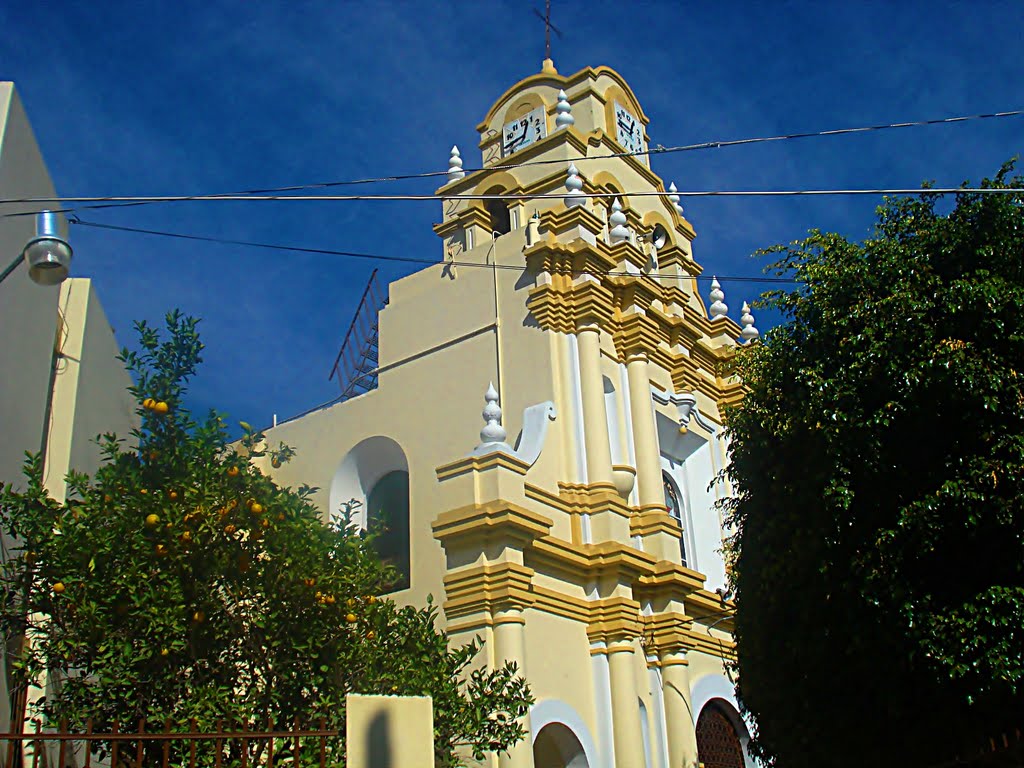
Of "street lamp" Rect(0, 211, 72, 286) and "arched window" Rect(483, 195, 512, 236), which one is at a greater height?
"arched window" Rect(483, 195, 512, 236)

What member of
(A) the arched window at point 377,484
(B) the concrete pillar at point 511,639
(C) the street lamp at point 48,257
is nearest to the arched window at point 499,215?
(A) the arched window at point 377,484

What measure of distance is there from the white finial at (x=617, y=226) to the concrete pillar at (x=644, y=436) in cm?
233

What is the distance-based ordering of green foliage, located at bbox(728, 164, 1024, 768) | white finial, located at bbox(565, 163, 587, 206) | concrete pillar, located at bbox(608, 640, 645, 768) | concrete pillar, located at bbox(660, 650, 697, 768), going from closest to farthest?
green foliage, located at bbox(728, 164, 1024, 768)
concrete pillar, located at bbox(608, 640, 645, 768)
concrete pillar, located at bbox(660, 650, 697, 768)
white finial, located at bbox(565, 163, 587, 206)

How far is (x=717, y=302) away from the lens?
891 inches

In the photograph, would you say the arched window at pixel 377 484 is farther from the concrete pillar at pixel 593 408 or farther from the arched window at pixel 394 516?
the concrete pillar at pixel 593 408

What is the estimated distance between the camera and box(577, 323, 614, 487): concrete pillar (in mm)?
16062

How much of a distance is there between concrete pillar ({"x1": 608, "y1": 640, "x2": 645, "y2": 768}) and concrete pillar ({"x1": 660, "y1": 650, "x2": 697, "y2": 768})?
0.90m

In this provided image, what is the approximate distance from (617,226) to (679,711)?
8.38 meters

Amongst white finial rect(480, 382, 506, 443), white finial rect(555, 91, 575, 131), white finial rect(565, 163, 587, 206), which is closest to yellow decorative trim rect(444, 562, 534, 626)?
white finial rect(480, 382, 506, 443)

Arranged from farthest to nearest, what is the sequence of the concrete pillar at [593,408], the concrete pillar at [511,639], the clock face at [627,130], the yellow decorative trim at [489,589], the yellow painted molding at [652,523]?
1. the clock face at [627,130]
2. the yellow painted molding at [652,523]
3. the concrete pillar at [593,408]
4. the yellow decorative trim at [489,589]
5. the concrete pillar at [511,639]

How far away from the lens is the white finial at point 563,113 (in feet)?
67.7

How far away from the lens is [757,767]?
57.8ft

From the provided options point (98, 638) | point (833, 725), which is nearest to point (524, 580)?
point (833, 725)

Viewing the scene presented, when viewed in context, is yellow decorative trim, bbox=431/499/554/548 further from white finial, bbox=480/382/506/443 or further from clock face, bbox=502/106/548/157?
clock face, bbox=502/106/548/157
